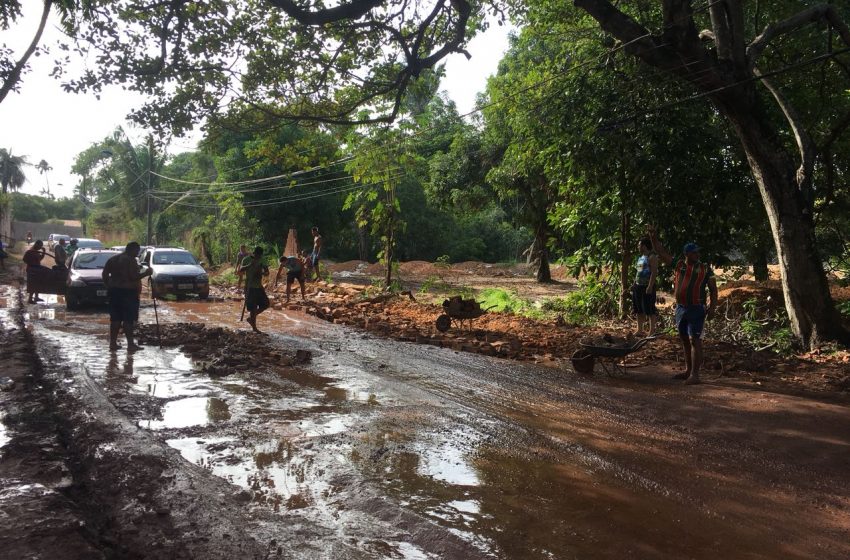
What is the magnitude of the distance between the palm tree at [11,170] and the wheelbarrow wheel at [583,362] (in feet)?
244

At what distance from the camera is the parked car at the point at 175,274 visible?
18375 millimetres

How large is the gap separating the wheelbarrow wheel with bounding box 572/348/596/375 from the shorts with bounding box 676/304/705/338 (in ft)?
4.19

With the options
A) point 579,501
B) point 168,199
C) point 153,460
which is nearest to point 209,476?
point 153,460

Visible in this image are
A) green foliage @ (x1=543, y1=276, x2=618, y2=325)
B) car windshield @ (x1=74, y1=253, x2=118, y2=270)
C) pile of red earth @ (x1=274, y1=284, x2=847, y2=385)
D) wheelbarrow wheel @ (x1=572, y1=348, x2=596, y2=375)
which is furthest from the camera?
car windshield @ (x1=74, y1=253, x2=118, y2=270)

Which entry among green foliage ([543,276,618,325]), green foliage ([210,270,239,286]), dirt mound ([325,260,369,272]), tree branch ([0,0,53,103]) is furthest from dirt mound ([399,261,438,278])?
tree branch ([0,0,53,103])

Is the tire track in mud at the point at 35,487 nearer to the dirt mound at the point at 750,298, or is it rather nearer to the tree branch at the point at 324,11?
the tree branch at the point at 324,11

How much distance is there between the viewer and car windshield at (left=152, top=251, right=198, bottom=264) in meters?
19.6

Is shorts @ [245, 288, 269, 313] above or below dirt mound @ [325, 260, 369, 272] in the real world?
below

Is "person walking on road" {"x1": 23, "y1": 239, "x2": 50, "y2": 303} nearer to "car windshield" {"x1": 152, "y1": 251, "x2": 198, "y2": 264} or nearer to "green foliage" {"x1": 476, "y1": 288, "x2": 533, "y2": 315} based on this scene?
"car windshield" {"x1": 152, "y1": 251, "x2": 198, "y2": 264}

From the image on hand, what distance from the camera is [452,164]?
27953 mm

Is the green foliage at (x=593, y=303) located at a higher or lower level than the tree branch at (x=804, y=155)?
lower

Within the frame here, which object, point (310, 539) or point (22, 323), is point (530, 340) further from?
point (22, 323)

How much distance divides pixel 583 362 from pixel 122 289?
286 inches

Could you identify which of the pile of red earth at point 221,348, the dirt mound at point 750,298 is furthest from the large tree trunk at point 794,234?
the pile of red earth at point 221,348
